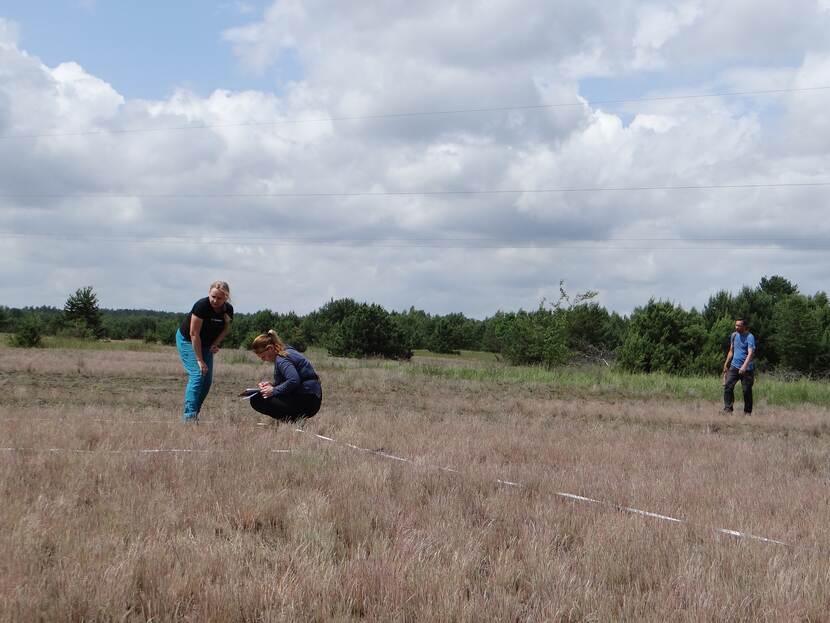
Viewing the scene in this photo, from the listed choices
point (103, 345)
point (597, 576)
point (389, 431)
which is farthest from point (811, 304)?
point (597, 576)

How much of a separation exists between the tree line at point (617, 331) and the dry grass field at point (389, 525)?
2895cm

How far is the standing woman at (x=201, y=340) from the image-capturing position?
354 inches

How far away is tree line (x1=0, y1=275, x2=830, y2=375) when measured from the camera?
1556 inches

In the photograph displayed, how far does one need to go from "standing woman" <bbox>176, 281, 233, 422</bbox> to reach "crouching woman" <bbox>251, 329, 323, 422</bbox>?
0.67 m

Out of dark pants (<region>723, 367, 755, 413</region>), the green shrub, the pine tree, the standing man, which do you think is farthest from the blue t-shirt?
the pine tree

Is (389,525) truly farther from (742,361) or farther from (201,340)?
(742,361)

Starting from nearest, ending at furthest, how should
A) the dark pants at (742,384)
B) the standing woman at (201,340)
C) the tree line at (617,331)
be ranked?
1. the standing woman at (201,340)
2. the dark pants at (742,384)
3. the tree line at (617,331)

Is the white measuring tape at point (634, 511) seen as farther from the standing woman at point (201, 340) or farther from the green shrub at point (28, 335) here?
the green shrub at point (28, 335)

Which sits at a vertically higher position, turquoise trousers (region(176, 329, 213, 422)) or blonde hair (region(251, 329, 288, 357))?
blonde hair (region(251, 329, 288, 357))

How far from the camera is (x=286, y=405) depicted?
362 inches

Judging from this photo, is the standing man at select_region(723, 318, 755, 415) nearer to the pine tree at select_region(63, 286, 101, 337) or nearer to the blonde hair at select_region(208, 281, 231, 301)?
the blonde hair at select_region(208, 281, 231, 301)

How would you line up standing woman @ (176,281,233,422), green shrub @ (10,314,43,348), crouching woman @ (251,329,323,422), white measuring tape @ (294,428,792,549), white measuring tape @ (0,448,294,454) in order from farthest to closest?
green shrub @ (10,314,43,348) → standing woman @ (176,281,233,422) → crouching woman @ (251,329,323,422) → white measuring tape @ (0,448,294,454) → white measuring tape @ (294,428,792,549)

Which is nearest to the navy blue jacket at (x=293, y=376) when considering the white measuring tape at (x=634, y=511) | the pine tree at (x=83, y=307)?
the white measuring tape at (x=634, y=511)

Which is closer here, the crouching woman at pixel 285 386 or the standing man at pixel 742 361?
the crouching woman at pixel 285 386
